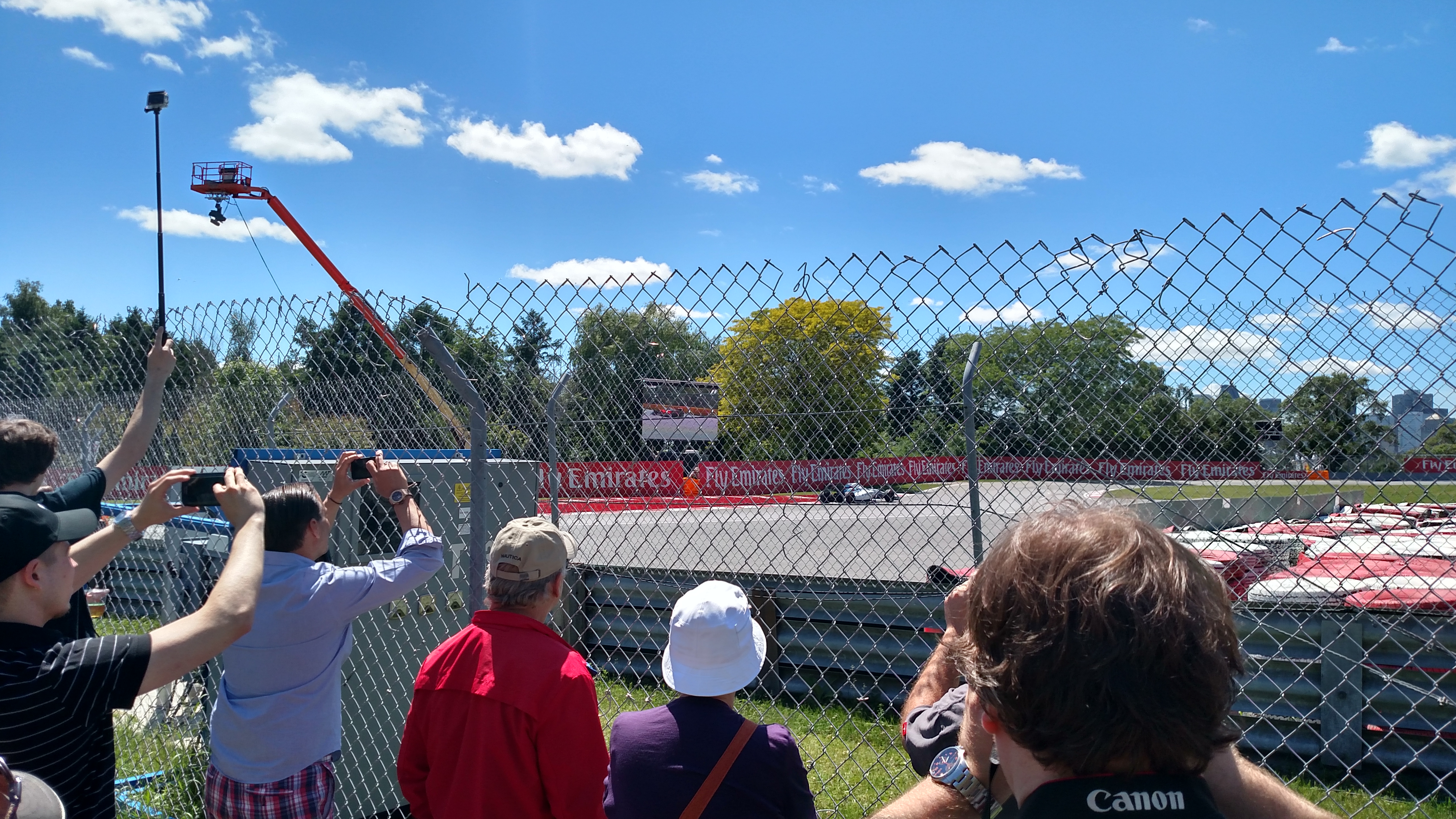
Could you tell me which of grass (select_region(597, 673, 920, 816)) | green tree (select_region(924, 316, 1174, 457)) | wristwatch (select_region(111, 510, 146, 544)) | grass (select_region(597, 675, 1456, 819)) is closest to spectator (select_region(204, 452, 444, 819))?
wristwatch (select_region(111, 510, 146, 544))

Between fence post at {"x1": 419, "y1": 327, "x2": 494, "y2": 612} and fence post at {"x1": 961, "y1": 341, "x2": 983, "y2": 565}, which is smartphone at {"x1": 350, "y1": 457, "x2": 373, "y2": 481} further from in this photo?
fence post at {"x1": 961, "y1": 341, "x2": 983, "y2": 565}

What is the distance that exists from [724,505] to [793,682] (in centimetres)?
272

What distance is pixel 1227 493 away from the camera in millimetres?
3070

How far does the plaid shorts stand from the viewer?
272cm

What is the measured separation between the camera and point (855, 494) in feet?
11.0

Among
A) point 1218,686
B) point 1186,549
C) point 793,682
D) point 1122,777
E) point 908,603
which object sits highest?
point 1186,549

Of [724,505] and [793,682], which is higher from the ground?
[724,505]

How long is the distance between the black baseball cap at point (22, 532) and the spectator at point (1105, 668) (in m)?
2.14

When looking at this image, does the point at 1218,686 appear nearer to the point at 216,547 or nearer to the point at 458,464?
the point at 458,464

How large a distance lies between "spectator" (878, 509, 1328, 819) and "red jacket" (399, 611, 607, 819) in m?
1.30

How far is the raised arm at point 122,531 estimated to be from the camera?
2.47 meters

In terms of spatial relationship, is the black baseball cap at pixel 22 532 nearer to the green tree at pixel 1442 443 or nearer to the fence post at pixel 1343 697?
the green tree at pixel 1442 443

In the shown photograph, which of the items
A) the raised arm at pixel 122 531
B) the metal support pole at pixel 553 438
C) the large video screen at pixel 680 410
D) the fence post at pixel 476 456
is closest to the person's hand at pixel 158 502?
the raised arm at pixel 122 531

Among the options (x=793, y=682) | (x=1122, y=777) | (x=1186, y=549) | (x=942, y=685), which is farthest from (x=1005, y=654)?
(x=793, y=682)
